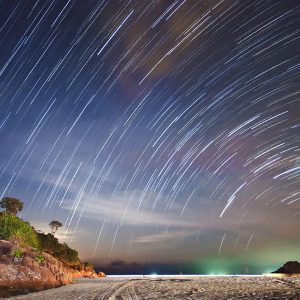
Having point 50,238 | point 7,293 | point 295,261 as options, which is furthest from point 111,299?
point 295,261

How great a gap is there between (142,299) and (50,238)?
47.4 metres

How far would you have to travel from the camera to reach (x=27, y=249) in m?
22.9

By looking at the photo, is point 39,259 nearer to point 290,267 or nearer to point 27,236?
point 27,236

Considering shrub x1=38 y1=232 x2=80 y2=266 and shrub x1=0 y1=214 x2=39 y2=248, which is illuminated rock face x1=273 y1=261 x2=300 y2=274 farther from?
shrub x1=0 y1=214 x2=39 y2=248

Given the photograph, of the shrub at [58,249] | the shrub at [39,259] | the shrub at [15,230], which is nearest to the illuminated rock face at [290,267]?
the shrub at [58,249]

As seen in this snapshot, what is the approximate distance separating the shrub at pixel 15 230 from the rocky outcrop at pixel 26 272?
12.2 ft

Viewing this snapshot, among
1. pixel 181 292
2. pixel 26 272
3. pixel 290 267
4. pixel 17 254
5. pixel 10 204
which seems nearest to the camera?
pixel 181 292

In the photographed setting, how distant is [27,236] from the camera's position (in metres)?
28.2

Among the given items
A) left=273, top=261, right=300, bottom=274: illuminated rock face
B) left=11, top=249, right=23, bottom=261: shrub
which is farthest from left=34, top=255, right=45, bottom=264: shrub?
left=273, top=261, right=300, bottom=274: illuminated rock face

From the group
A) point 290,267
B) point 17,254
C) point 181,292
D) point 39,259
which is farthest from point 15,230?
point 290,267

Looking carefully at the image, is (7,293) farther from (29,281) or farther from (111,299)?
(111,299)

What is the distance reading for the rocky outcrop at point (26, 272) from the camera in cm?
1892

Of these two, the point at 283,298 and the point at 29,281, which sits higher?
the point at 29,281

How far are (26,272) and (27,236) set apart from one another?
26.7 ft
